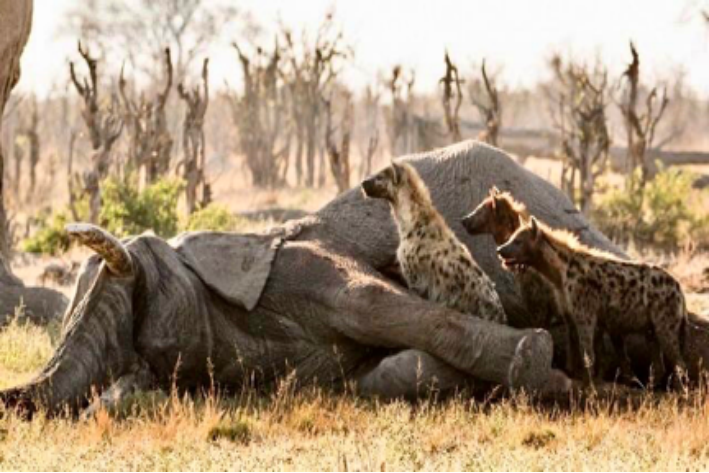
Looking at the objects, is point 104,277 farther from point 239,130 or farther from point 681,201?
point 239,130

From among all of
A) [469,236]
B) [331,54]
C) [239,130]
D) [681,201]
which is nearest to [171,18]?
[239,130]

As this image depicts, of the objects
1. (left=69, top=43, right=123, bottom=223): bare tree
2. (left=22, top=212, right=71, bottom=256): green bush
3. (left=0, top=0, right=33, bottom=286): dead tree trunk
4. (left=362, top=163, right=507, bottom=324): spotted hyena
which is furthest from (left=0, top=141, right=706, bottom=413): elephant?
(left=69, top=43, right=123, bottom=223): bare tree

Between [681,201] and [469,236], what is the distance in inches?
547

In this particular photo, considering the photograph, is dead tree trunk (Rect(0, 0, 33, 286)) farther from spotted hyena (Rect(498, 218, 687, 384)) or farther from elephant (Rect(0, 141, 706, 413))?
spotted hyena (Rect(498, 218, 687, 384))

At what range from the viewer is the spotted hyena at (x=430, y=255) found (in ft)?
25.6

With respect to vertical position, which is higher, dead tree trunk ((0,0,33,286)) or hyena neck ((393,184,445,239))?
dead tree trunk ((0,0,33,286))

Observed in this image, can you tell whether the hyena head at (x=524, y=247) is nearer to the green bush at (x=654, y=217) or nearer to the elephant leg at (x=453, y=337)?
the elephant leg at (x=453, y=337)

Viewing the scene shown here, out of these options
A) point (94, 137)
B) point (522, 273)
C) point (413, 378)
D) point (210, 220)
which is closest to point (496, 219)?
point (522, 273)

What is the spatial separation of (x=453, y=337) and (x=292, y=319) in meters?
1.12

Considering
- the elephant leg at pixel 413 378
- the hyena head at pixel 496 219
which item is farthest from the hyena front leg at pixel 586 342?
the hyena head at pixel 496 219

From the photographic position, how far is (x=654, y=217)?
2158cm

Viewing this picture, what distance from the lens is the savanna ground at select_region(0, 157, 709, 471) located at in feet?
18.9

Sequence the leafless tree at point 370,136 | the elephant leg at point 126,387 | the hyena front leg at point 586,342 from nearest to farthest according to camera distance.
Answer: the elephant leg at point 126,387 → the hyena front leg at point 586,342 → the leafless tree at point 370,136

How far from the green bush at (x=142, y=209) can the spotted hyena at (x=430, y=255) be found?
412 inches
